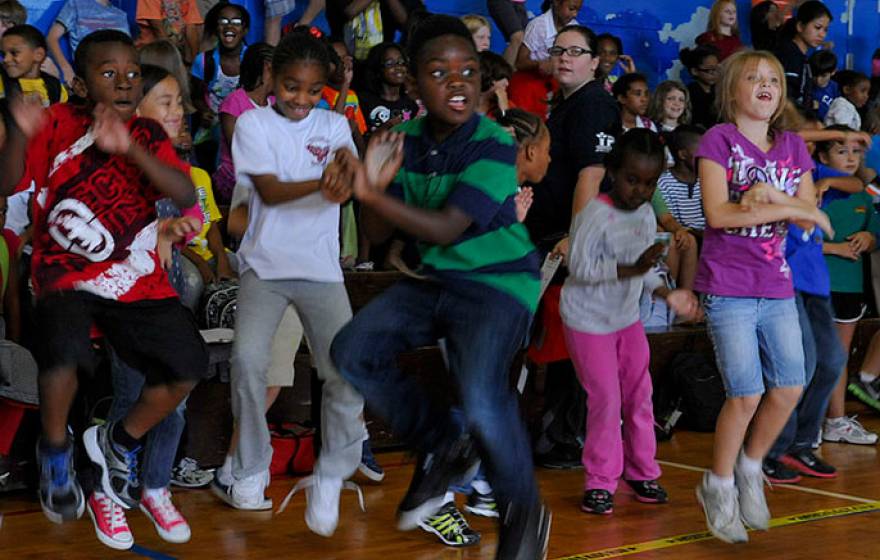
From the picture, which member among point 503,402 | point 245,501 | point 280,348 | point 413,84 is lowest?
point 245,501

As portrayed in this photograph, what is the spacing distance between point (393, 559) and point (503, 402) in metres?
1.02

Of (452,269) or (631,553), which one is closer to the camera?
(452,269)

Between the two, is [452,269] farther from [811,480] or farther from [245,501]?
[811,480]

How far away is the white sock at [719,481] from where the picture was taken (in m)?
4.43

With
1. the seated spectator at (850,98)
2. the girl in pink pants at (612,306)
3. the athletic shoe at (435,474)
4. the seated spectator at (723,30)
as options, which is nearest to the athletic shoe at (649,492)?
the girl in pink pants at (612,306)

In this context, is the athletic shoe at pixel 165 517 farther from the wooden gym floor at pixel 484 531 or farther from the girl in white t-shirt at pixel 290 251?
the girl in white t-shirt at pixel 290 251

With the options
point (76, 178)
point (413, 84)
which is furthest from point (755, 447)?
point (76, 178)

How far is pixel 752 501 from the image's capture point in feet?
14.8

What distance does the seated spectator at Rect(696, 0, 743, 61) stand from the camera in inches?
432

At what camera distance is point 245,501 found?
16.2ft

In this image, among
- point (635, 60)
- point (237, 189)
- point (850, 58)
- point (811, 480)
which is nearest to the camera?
point (237, 189)

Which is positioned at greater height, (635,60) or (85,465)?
(635,60)

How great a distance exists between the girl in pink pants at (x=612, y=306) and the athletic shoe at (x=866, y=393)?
2.70 m

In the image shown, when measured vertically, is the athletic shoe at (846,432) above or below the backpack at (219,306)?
below
